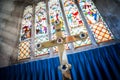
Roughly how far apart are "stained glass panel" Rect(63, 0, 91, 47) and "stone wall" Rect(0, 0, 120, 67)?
0.66 metres

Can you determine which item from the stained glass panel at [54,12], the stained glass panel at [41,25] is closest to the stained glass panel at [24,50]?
the stained glass panel at [41,25]

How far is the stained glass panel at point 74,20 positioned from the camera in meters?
4.13

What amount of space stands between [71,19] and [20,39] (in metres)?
1.79

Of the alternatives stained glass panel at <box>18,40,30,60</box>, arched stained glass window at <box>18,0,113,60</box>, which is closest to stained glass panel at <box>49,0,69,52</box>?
arched stained glass window at <box>18,0,113,60</box>

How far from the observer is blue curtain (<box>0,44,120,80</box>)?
10.9 feet

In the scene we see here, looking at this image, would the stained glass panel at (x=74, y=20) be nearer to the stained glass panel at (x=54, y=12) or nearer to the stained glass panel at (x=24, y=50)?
the stained glass panel at (x=54, y=12)

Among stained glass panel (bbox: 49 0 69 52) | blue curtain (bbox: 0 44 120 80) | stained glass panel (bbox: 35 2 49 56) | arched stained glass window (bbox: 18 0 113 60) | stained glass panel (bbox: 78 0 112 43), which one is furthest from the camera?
stained glass panel (bbox: 49 0 69 52)

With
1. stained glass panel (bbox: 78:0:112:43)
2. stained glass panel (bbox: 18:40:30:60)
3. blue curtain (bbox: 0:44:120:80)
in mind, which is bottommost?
blue curtain (bbox: 0:44:120:80)

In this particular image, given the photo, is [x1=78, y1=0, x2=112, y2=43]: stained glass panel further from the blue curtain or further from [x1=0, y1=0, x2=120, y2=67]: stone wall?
the blue curtain

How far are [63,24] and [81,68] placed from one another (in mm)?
1629

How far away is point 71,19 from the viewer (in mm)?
4621

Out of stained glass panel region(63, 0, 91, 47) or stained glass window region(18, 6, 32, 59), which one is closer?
stained glass panel region(63, 0, 91, 47)

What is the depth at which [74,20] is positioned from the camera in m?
4.55

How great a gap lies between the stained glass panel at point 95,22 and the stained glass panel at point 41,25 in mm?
1315
